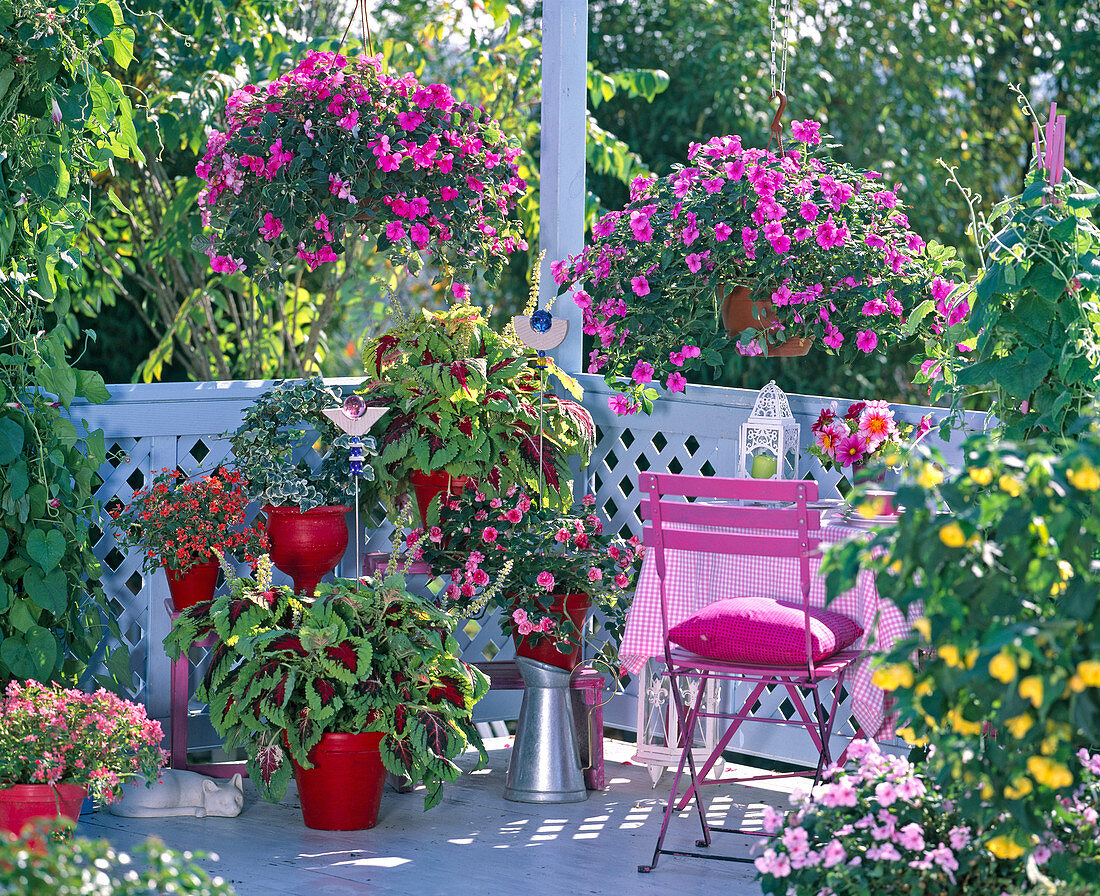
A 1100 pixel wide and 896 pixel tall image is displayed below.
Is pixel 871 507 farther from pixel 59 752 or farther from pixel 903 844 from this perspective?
pixel 59 752

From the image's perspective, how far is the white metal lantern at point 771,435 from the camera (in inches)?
147

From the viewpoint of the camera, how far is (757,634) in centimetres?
318

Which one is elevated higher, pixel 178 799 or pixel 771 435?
pixel 771 435

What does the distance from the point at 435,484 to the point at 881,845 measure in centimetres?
193

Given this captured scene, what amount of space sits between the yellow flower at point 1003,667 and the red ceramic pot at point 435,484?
226 cm

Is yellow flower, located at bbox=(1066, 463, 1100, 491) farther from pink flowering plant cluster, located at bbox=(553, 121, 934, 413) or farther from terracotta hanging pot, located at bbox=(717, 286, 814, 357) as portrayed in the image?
terracotta hanging pot, located at bbox=(717, 286, 814, 357)

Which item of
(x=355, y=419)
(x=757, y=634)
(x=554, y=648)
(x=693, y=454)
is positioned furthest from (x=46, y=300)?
(x=693, y=454)

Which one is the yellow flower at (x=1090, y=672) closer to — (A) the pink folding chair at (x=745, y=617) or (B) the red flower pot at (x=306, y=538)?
(A) the pink folding chair at (x=745, y=617)

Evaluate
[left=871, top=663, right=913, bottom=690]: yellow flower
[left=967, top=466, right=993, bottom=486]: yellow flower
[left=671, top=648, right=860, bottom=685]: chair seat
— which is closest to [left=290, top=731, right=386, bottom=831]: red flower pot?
[left=671, top=648, right=860, bottom=685]: chair seat

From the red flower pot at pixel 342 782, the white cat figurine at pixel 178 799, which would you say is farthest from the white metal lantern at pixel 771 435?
→ the white cat figurine at pixel 178 799

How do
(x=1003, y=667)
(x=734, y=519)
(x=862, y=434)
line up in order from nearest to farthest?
(x=1003, y=667)
(x=734, y=519)
(x=862, y=434)

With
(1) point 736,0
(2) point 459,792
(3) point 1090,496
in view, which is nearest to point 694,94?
(1) point 736,0

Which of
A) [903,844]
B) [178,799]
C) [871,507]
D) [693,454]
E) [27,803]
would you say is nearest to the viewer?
[871,507]

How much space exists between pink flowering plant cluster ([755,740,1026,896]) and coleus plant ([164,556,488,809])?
1.11m
